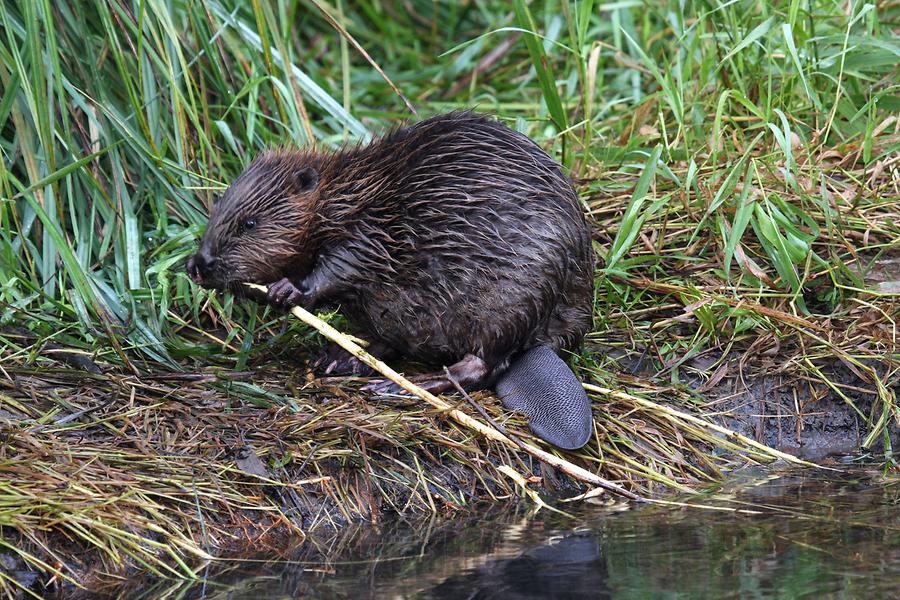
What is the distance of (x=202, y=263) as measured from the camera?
364 centimetres

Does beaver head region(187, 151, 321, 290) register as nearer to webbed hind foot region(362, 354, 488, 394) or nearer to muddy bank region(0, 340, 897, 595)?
muddy bank region(0, 340, 897, 595)

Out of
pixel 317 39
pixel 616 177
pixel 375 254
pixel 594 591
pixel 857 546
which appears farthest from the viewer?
pixel 317 39

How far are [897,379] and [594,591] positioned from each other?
1676 mm

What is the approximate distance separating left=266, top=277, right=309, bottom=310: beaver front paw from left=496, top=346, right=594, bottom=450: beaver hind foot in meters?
0.63

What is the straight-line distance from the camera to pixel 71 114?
13.3ft

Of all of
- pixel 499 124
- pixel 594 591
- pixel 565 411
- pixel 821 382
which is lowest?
pixel 821 382

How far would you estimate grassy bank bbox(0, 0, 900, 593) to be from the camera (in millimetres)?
3014

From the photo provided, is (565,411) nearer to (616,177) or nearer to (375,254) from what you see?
(375,254)

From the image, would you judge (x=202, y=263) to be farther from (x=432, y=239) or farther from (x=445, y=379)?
(x=445, y=379)

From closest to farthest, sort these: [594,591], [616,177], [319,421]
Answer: [594,591], [319,421], [616,177]

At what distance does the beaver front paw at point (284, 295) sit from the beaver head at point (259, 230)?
0.35 feet

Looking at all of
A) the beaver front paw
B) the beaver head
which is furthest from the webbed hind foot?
the beaver head

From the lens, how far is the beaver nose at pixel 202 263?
364cm

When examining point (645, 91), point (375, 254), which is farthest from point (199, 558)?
point (645, 91)
